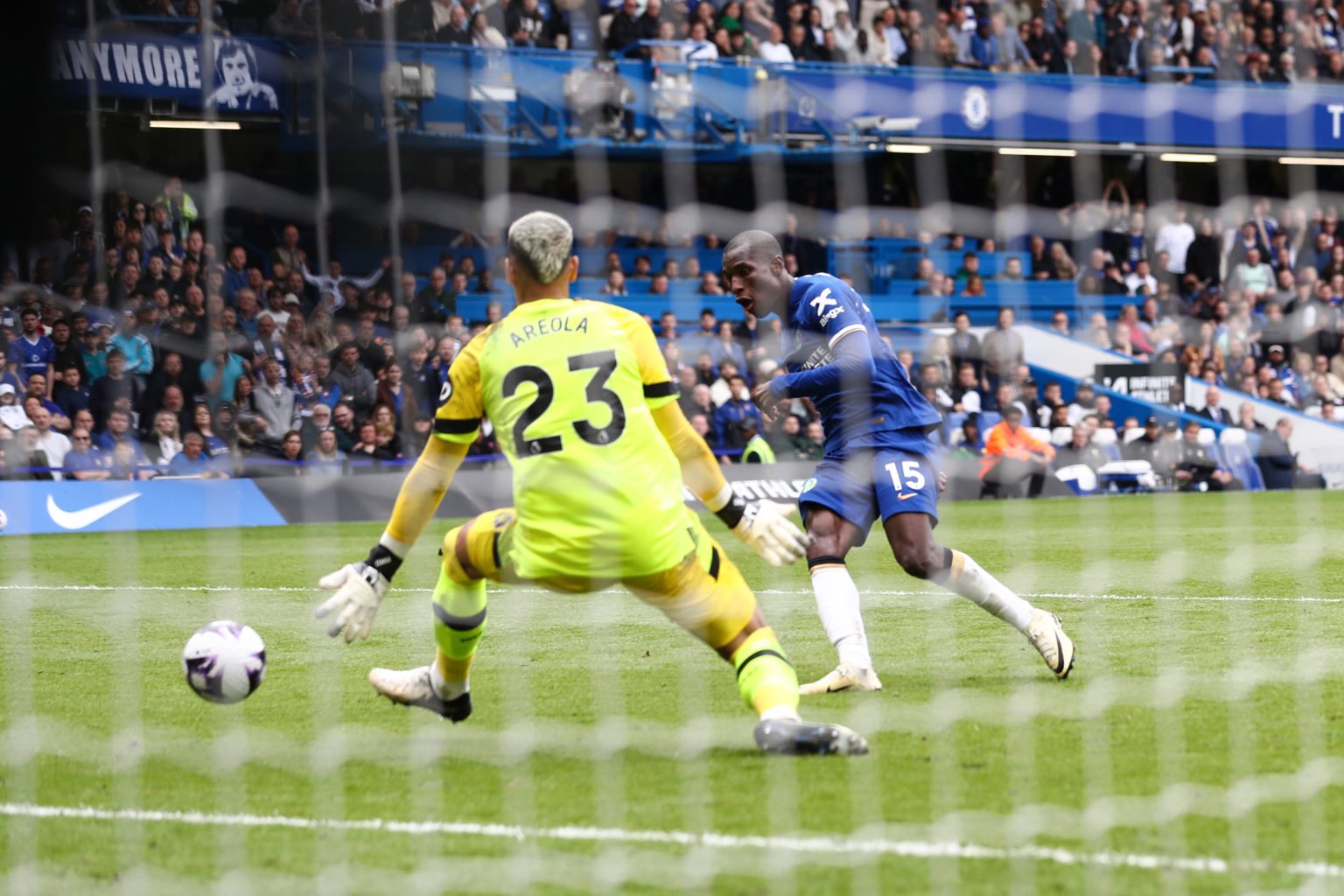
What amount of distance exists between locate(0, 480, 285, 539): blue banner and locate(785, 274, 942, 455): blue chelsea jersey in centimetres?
1008

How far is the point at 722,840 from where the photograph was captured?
4.32m

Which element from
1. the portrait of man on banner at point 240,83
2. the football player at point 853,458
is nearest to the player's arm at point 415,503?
the football player at point 853,458

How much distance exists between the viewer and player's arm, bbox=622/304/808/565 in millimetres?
5242

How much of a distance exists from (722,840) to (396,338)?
11807 millimetres

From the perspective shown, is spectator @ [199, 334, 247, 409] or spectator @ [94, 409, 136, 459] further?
spectator @ [199, 334, 247, 409]

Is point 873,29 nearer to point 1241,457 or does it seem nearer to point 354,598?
point 1241,457

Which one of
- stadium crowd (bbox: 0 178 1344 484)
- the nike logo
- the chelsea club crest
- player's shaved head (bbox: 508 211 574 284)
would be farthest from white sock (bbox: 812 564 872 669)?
the nike logo

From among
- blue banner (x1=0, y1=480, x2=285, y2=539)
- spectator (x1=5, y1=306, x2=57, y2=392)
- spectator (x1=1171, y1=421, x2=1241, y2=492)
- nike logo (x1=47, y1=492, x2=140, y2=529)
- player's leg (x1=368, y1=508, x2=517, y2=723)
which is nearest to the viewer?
player's leg (x1=368, y1=508, x2=517, y2=723)

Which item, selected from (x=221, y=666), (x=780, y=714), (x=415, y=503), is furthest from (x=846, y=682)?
(x=221, y=666)

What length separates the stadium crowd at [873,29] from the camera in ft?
43.6

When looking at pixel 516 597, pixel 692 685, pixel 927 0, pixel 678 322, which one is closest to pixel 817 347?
pixel 692 685

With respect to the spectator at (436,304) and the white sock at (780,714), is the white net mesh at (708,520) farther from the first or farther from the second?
the white sock at (780,714)

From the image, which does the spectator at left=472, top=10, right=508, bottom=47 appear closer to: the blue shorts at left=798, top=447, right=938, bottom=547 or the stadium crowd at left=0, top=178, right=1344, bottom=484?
the stadium crowd at left=0, top=178, right=1344, bottom=484

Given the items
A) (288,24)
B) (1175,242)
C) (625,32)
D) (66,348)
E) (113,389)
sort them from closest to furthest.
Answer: (288,24), (625,32), (66,348), (113,389), (1175,242)
